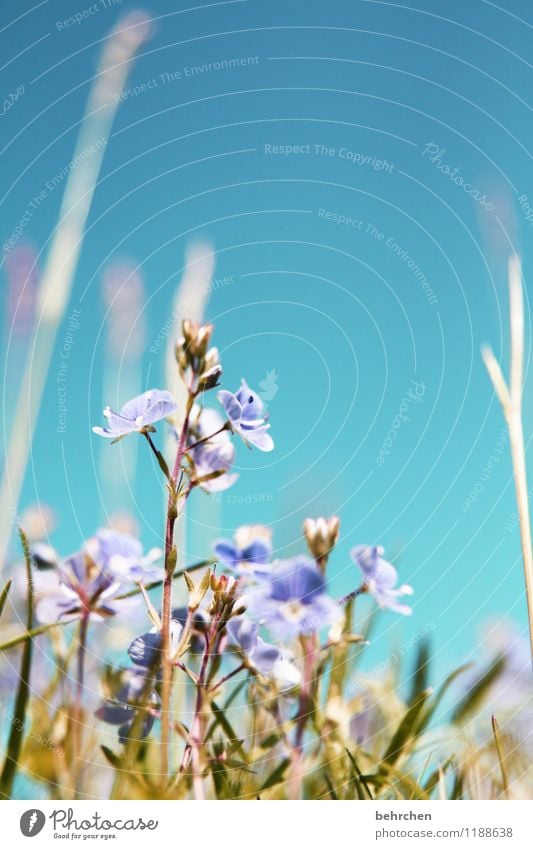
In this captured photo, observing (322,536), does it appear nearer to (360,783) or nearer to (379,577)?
(379,577)

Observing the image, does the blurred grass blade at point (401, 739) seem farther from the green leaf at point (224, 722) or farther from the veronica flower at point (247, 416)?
the veronica flower at point (247, 416)

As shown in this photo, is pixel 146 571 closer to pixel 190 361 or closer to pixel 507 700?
pixel 190 361

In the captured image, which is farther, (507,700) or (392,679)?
(507,700)

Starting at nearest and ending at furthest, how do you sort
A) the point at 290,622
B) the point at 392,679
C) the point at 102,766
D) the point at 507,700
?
the point at 290,622
the point at 102,766
the point at 392,679
the point at 507,700

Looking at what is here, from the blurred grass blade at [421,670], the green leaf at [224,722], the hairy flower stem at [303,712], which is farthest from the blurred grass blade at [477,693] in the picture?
the green leaf at [224,722]

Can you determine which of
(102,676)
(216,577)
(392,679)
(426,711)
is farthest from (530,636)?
(102,676)

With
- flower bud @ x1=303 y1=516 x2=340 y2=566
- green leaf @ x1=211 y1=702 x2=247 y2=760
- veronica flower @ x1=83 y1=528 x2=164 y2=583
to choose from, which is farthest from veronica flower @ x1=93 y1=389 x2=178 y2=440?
green leaf @ x1=211 y1=702 x2=247 y2=760

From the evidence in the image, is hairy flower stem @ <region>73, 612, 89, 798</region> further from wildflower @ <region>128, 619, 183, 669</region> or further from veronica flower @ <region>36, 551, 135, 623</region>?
wildflower @ <region>128, 619, 183, 669</region>
